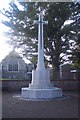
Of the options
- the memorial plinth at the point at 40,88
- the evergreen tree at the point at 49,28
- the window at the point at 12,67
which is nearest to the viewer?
the memorial plinth at the point at 40,88

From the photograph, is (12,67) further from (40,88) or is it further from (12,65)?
(40,88)

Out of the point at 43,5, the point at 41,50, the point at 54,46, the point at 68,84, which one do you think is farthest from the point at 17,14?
the point at 41,50

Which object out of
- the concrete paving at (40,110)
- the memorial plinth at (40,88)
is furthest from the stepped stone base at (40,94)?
the concrete paving at (40,110)

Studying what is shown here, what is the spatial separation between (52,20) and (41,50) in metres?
9.76

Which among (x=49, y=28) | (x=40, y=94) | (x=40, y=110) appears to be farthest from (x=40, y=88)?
(x=49, y=28)

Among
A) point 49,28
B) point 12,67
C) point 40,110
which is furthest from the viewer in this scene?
point 12,67

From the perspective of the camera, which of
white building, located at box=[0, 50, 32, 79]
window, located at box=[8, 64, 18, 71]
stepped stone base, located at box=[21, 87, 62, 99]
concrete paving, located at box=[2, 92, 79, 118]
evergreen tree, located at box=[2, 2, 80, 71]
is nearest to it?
concrete paving, located at box=[2, 92, 79, 118]

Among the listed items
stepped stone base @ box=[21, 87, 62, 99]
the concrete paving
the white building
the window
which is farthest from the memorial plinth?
the window

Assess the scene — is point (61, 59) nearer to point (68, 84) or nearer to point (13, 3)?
point (68, 84)

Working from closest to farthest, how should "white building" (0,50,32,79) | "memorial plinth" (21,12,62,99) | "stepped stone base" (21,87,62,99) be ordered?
"stepped stone base" (21,87,62,99), "memorial plinth" (21,12,62,99), "white building" (0,50,32,79)

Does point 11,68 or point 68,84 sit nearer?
point 68,84

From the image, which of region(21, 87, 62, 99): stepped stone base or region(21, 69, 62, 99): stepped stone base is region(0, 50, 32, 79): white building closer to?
region(21, 69, 62, 99): stepped stone base

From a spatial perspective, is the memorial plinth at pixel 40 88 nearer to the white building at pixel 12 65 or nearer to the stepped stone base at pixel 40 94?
the stepped stone base at pixel 40 94

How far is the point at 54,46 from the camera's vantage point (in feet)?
92.9
